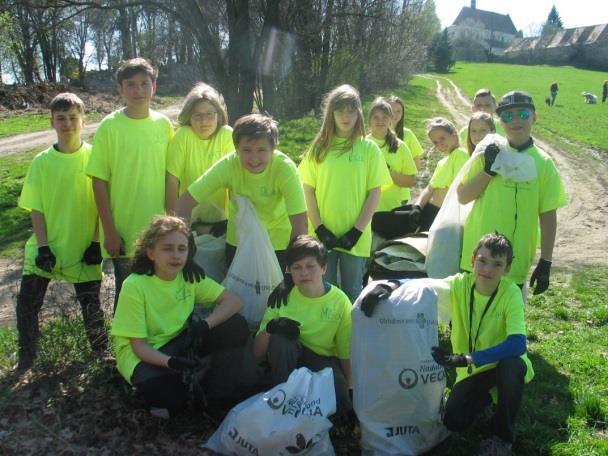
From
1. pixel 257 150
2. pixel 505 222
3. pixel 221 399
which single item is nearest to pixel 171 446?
pixel 221 399

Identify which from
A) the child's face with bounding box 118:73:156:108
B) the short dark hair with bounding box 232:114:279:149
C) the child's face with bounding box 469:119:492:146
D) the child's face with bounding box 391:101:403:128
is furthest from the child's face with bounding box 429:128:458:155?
the child's face with bounding box 118:73:156:108

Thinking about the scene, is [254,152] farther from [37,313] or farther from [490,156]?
[37,313]

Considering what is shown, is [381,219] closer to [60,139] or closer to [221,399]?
[221,399]

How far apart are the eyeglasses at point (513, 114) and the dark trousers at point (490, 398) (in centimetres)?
152

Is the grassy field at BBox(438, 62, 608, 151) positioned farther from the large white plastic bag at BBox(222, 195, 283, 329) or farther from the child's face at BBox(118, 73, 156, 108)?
the child's face at BBox(118, 73, 156, 108)

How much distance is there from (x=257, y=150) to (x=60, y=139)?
141 cm

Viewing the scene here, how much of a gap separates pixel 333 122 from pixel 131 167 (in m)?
1.38

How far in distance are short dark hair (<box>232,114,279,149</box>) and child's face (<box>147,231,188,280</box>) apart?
2.24 feet

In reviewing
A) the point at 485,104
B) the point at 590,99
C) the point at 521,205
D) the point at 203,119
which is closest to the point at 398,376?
the point at 521,205

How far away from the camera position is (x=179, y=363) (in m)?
3.14

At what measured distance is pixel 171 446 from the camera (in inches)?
127

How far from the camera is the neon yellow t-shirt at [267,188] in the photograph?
11.7 feet

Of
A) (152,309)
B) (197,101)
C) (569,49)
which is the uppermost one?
(569,49)

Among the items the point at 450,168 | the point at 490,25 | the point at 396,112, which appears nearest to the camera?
the point at 450,168
